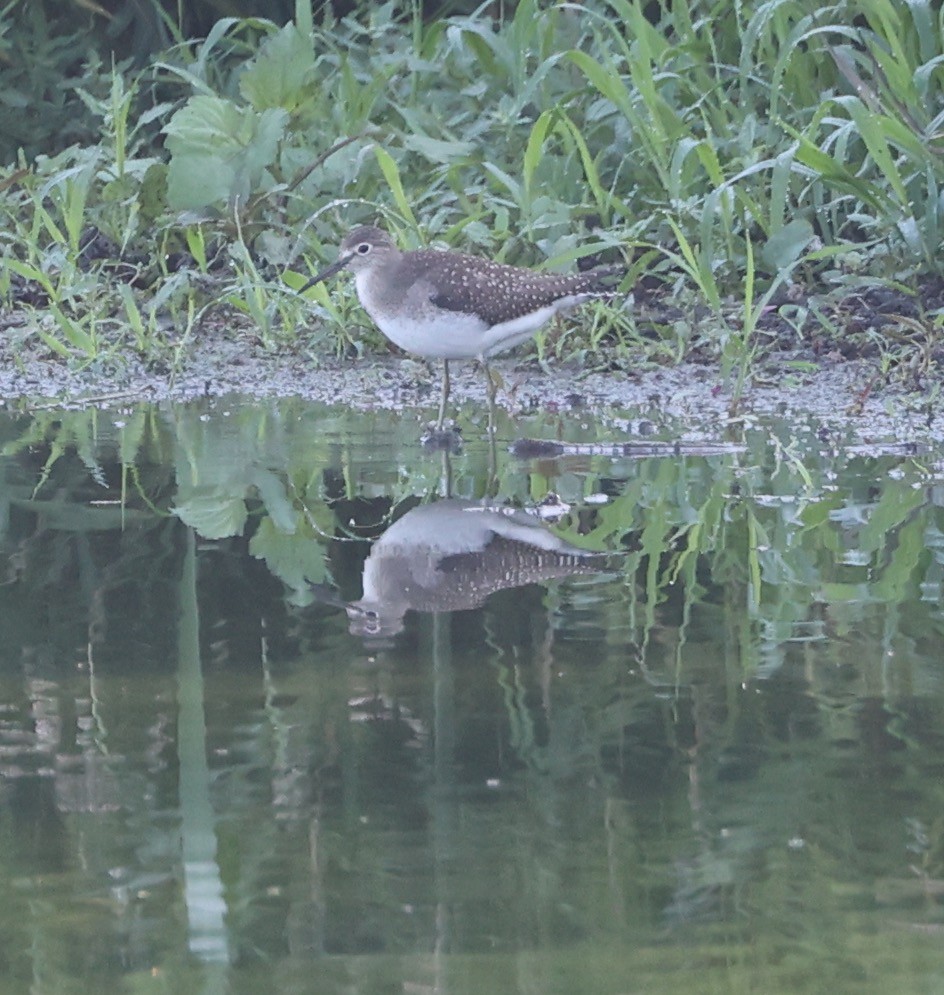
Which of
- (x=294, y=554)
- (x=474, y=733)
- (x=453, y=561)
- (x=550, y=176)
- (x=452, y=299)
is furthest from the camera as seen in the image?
(x=550, y=176)

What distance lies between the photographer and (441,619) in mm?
3818

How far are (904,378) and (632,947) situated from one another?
4369 millimetres

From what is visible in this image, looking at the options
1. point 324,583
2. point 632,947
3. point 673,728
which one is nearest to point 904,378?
point 324,583

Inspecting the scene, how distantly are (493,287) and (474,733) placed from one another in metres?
3.36

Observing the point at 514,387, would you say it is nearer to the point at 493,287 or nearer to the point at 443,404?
the point at 493,287

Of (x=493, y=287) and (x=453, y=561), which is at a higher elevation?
(x=493, y=287)

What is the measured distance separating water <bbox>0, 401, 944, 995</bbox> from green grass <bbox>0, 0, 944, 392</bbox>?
6.64 feet

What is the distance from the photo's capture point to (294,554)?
4.41 metres

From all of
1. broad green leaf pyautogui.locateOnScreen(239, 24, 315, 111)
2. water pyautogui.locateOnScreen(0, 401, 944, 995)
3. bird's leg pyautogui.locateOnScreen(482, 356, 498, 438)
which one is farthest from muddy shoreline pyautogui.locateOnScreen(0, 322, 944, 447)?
broad green leaf pyautogui.locateOnScreen(239, 24, 315, 111)

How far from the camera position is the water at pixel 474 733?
2.36m

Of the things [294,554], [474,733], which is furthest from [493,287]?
[474,733]

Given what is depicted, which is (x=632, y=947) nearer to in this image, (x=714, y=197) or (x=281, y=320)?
(x=714, y=197)

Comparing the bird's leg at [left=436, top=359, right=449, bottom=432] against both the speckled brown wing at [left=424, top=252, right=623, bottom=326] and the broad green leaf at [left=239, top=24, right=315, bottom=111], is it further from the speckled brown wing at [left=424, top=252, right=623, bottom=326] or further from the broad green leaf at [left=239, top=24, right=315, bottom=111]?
the broad green leaf at [left=239, top=24, right=315, bottom=111]

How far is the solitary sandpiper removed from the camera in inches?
242
